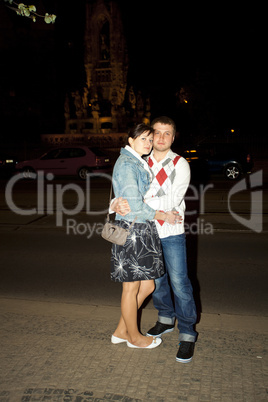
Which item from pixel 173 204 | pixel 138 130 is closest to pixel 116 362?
pixel 173 204

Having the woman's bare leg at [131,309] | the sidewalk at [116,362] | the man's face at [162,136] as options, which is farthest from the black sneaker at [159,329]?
the man's face at [162,136]

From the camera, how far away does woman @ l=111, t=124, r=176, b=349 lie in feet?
11.9

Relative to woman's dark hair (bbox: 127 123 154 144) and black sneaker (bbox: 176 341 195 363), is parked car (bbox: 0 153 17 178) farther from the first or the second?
black sneaker (bbox: 176 341 195 363)

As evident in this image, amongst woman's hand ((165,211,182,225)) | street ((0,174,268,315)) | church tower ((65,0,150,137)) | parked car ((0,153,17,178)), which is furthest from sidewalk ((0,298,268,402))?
church tower ((65,0,150,137))

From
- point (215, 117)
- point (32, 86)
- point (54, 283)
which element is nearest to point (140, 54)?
point (32, 86)

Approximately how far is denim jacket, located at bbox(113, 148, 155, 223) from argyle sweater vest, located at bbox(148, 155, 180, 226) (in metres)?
0.23

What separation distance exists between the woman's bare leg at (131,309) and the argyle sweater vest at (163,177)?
0.61 meters

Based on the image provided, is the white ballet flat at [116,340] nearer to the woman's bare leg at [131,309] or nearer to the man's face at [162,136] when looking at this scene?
the woman's bare leg at [131,309]

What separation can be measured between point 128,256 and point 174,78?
5478 centimetres

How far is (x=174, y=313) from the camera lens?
14.2ft

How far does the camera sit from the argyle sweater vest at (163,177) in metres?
3.92

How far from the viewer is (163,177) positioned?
3959mm

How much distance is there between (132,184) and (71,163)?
61.1 ft

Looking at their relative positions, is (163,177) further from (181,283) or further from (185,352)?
(185,352)
